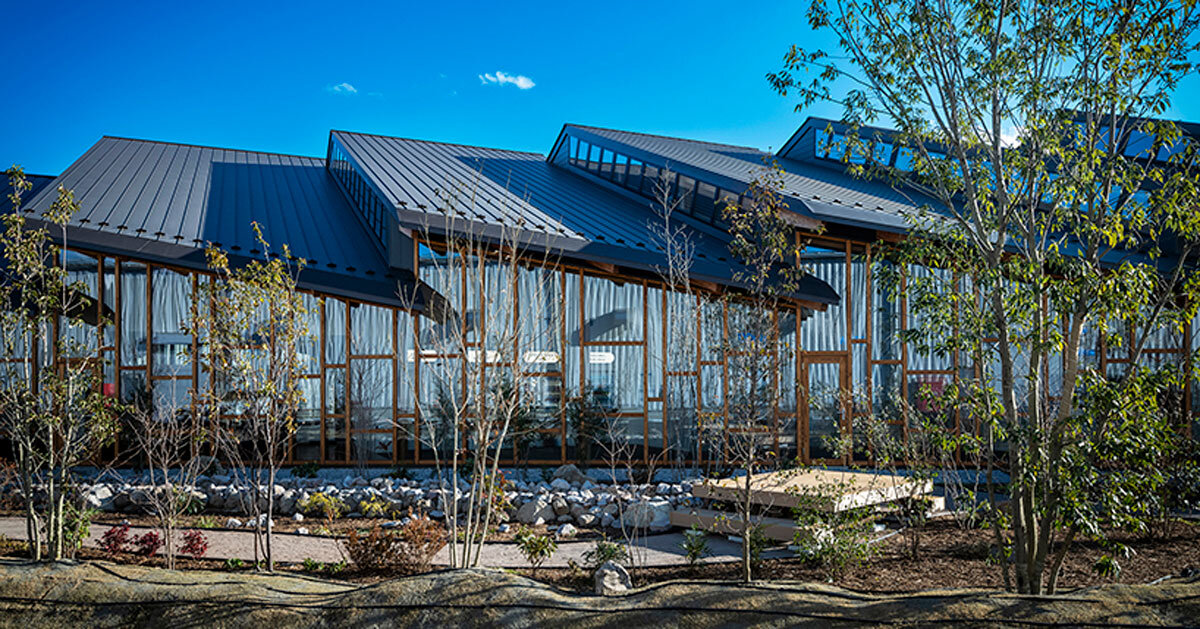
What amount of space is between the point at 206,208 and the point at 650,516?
1146cm

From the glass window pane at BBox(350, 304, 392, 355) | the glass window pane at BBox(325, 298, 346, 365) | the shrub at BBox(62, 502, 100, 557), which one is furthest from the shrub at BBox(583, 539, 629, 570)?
the glass window pane at BBox(325, 298, 346, 365)

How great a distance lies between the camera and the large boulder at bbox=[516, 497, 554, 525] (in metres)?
11.5

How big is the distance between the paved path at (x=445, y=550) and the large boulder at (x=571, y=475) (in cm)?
426

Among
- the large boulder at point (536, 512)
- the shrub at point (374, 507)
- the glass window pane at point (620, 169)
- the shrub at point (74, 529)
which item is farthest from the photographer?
the glass window pane at point (620, 169)


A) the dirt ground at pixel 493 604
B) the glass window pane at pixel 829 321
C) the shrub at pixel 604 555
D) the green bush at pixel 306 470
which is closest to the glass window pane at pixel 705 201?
the glass window pane at pixel 829 321

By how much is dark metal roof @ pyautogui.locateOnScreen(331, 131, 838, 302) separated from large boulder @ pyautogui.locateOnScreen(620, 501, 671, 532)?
3794 mm

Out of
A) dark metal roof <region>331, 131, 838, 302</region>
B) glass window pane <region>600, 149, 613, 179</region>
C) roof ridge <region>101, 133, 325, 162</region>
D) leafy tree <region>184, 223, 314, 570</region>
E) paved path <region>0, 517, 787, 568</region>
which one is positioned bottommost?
paved path <region>0, 517, 787, 568</region>

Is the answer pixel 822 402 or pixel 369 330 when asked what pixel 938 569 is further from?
pixel 369 330

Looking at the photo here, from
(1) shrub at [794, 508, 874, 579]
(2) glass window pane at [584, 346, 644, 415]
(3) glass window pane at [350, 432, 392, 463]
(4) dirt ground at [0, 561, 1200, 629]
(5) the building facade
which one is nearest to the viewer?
(4) dirt ground at [0, 561, 1200, 629]

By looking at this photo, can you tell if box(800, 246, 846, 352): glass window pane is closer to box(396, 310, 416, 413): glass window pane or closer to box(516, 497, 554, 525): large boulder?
box(516, 497, 554, 525): large boulder

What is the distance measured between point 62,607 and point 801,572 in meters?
6.37

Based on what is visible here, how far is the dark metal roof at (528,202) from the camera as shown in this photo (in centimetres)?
1391

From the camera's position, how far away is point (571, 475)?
48.7 ft

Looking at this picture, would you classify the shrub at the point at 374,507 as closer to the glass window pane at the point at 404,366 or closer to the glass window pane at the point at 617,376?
the glass window pane at the point at 404,366
